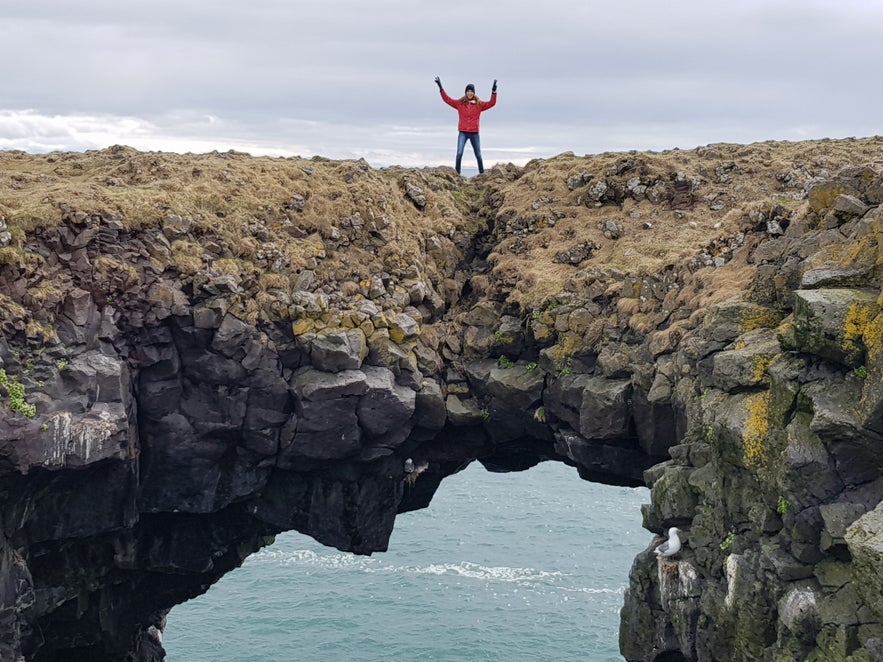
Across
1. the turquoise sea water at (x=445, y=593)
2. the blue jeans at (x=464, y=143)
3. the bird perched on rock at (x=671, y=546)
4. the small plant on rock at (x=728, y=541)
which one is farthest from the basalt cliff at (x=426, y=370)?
the turquoise sea water at (x=445, y=593)

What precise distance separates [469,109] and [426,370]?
42.5 feet

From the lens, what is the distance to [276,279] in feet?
108

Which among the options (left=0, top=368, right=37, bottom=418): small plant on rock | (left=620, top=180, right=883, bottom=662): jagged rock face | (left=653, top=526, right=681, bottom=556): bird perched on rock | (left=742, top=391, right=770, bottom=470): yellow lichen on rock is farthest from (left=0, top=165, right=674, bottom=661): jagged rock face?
(left=742, top=391, right=770, bottom=470): yellow lichen on rock

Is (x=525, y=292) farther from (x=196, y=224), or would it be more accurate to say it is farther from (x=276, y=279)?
(x=196, y=224)

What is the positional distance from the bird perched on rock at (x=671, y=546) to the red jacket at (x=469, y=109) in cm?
2248

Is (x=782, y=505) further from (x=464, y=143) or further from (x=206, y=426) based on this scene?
(x=464, y=143)

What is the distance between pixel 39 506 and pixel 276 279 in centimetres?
1032

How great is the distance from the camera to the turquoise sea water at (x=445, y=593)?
50.8 m

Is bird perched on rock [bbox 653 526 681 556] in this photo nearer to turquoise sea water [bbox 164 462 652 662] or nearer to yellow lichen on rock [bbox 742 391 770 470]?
yellow lichen on rock [bbox 742 391 770 470]

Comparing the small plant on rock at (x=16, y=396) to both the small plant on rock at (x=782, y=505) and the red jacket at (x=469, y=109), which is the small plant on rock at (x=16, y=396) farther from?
the red jacket at (x=469, y=109)

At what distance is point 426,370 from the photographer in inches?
1374

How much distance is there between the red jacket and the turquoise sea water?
87.0 ft

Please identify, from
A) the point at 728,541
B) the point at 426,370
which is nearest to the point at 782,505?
the point at 728,541

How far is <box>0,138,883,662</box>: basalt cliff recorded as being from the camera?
21312mm
